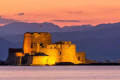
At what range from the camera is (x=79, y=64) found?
384ft

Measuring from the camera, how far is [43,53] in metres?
111

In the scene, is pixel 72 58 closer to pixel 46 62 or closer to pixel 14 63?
pixel 46 62

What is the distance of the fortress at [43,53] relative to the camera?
110 metres

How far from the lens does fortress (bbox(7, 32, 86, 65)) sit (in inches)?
4330

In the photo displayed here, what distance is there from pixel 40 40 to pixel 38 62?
10.8 meters
